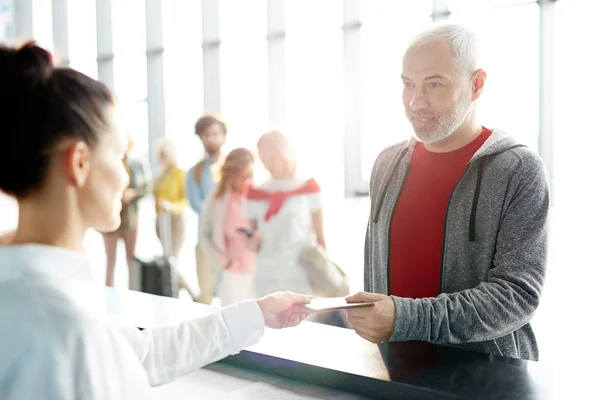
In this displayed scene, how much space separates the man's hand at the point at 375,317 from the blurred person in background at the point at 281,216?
1962 mm

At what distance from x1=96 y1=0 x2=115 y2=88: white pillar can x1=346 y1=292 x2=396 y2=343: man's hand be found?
7.88 meters

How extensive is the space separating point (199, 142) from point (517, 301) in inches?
137

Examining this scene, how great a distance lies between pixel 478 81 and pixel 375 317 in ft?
2.73

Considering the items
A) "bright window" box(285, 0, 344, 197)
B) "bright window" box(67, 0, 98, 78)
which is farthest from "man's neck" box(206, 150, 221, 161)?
"bright window" box(67, 0, 98, 78)

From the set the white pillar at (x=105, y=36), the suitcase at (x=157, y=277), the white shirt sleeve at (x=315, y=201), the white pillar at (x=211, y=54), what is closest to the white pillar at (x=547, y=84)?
the white shirt sleeve at (x=315, y=201)

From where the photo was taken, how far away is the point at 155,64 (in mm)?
7891

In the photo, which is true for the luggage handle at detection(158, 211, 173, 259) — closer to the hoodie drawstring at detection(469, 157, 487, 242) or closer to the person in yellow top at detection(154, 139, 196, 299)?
the person in yellow top at detection(154, 139, 196, 299)

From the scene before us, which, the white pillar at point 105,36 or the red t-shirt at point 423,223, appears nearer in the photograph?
the red t-shirt at point 423,223

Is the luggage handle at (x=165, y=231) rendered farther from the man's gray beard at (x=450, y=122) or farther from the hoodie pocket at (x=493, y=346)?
the hoodie pocket at (x=493, y=346)

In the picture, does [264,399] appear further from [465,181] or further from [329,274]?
[329,274]

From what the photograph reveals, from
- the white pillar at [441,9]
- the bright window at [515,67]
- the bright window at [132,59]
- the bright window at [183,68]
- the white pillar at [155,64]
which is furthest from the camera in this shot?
the bright window at [132,59]

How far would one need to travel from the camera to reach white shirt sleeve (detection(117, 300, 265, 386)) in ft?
3.78

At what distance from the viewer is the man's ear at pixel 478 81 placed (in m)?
1.80

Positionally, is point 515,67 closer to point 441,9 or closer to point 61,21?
point 441,9
